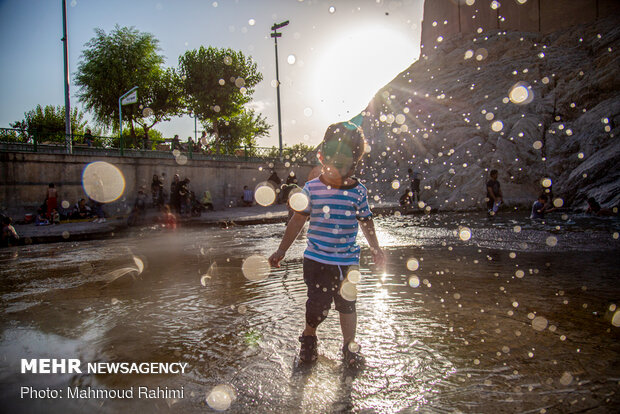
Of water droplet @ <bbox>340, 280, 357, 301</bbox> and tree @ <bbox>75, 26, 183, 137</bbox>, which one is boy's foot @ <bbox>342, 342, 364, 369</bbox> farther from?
tree @ <bbox>75, 26, 183, 137</bbox>

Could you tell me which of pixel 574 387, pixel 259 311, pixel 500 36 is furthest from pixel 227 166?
pixel 500 36

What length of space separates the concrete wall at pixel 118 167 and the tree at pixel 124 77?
62.5 feet

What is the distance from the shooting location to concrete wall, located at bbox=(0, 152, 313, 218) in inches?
660

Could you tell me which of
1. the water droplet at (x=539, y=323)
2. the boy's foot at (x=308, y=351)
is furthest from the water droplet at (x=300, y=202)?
the water droplet at (x=539, y=323)

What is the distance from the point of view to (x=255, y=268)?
6.32m

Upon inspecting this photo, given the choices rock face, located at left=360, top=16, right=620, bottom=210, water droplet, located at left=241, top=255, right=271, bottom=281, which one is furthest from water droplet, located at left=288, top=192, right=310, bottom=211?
rock face, located at left=360, top=16, right=620, bottom=210

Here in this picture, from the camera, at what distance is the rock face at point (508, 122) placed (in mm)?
19438

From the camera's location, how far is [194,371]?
263 centimetres

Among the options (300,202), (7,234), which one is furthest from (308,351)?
(7,234)

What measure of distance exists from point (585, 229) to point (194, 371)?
10.7 meters

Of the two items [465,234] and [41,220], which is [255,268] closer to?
[465,234]

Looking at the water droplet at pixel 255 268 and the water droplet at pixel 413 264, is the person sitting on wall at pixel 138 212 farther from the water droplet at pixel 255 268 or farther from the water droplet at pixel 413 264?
the water droplet at pixel 413 264

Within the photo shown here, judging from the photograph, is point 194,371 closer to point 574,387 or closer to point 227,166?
point 574,387

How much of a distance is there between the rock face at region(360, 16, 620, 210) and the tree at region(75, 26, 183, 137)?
23.8 meters
